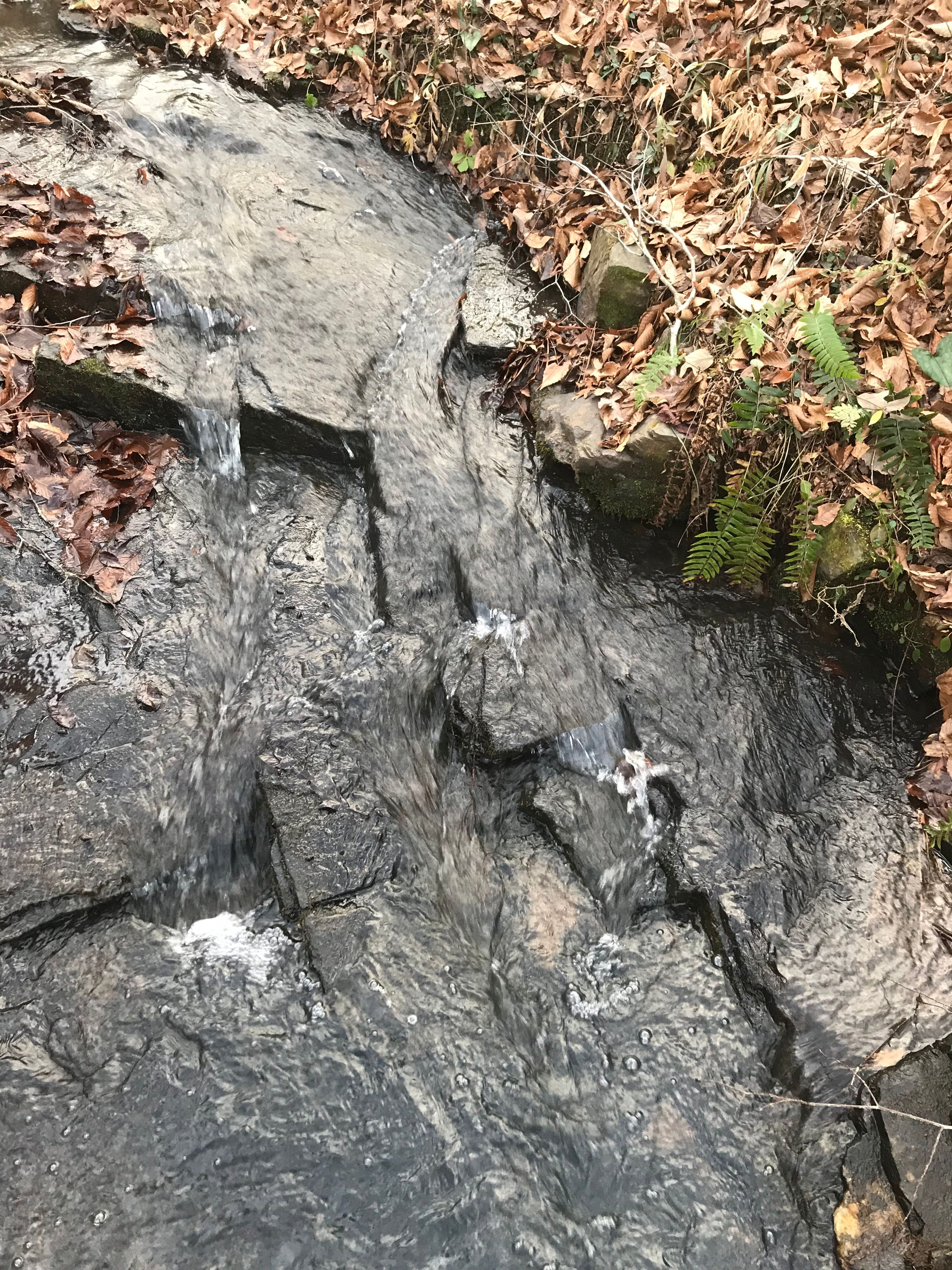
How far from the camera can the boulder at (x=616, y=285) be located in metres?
4.46

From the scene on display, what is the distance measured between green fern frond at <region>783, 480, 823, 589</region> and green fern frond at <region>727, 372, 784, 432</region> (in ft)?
1.26

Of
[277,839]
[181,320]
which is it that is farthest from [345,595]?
[181,320]

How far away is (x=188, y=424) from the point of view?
4359 mm

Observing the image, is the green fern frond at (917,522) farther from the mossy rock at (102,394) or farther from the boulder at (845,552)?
the mossy rock at (102,394)

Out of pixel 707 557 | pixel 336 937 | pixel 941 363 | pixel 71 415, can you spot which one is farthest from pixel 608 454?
pixel 71 415

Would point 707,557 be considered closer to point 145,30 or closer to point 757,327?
point 757,327

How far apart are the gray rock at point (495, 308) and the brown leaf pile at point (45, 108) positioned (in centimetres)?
290

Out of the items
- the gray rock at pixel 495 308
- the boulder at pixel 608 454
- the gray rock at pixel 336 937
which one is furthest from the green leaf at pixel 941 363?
the gray rock at pixel 336 937

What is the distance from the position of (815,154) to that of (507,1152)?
5.03m

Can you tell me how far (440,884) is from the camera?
10.9ft

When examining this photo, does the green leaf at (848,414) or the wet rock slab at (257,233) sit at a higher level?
the green leaf at (848,414)

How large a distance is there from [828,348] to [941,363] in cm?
49

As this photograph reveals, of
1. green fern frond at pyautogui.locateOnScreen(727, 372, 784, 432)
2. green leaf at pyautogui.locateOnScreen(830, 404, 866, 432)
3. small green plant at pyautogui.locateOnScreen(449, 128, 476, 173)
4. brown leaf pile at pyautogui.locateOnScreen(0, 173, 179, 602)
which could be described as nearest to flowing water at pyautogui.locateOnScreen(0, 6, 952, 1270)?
brown leaf pile at pyautogui.locateOnScreen(0, 173, 179, 602)

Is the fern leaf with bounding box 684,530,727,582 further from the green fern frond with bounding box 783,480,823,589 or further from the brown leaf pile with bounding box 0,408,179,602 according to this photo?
the brown leaf pile with bounding box 0,408,179,602
